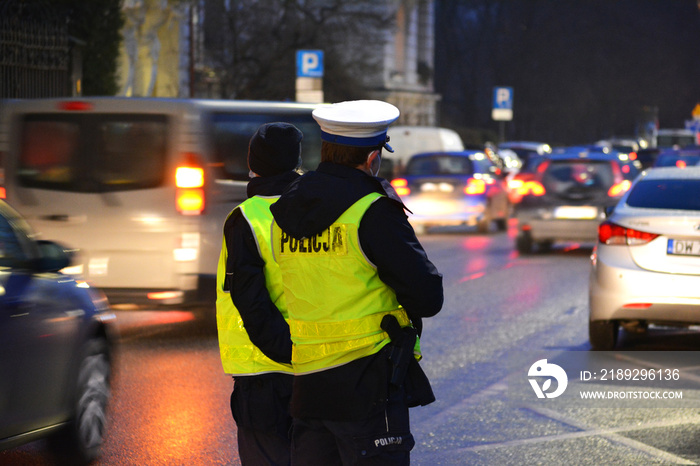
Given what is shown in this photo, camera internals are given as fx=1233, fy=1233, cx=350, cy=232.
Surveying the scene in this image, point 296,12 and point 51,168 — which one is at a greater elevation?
point 296,12

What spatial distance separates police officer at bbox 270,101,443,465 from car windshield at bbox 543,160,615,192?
15174mm

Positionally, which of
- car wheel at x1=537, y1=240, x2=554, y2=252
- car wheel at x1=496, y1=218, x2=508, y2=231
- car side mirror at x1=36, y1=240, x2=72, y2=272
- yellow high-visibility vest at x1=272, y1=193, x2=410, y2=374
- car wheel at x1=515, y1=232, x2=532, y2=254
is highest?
yellow high-visibility vest at x1=272, y1=193, x2=410, y2=374

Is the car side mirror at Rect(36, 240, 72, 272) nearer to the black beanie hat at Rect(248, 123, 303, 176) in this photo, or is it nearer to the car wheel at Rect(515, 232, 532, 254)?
the black beanie hat at Rect(248, 123, 303, 176)

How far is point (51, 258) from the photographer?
580cm

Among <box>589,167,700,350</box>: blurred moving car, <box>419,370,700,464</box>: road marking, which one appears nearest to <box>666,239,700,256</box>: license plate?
<box>589,167,700,350</box>: blurred moving car

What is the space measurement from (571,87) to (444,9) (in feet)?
35.5

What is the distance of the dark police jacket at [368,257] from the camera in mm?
3463

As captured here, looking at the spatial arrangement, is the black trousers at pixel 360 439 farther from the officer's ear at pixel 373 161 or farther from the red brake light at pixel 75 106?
the red brake light at pixel 75 106

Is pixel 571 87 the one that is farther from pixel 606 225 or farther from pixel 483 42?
pixel 606 225

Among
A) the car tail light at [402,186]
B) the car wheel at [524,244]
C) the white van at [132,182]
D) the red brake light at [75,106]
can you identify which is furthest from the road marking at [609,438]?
the car tail light at [402,186]

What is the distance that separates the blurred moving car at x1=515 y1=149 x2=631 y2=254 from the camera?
1817 cm

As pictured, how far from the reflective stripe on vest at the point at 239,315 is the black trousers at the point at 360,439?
715 mm

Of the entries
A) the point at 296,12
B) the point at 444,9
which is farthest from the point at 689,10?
the point at 296,12

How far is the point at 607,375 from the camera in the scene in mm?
8430
